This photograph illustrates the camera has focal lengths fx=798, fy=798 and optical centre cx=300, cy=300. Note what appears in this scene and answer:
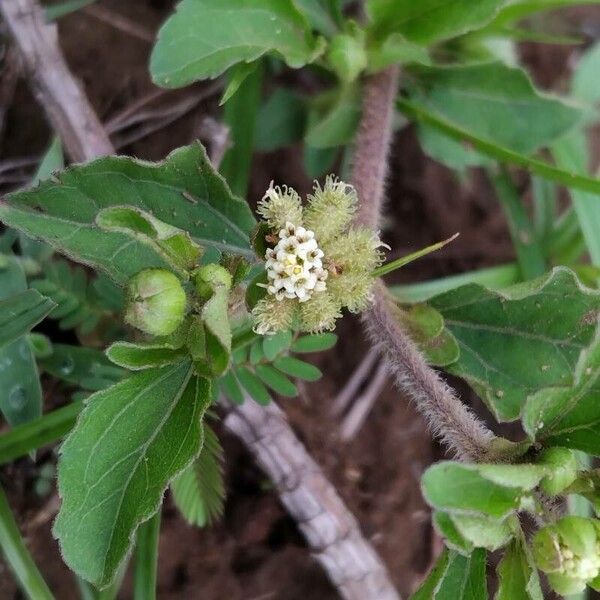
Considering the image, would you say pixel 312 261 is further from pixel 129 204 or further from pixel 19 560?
pixel 19 560

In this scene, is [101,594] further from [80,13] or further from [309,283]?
[80,13]

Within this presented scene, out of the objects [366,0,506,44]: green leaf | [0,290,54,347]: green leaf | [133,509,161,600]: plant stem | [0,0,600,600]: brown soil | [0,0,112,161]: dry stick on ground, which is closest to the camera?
[0,290,54,347]: green leaf

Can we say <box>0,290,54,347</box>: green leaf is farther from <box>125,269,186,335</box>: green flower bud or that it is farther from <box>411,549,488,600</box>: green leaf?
<box>411,549,488,600</box>: green leaf

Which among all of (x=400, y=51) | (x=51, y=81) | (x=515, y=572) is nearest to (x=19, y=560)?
(x=515, y=572)

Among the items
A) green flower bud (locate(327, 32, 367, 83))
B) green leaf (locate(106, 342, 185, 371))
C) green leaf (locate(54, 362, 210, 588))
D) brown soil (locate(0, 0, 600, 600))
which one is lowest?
brown soil (locate(0, 0, 600, 600))

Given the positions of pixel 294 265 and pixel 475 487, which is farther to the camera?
pixel 294 265

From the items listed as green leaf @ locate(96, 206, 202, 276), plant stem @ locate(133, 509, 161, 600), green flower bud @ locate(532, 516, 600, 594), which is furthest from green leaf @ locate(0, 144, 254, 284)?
green flower bud @ locate(532, 516, 600, 594)

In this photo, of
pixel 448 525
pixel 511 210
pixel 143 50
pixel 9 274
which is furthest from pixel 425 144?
pixel 448 525
